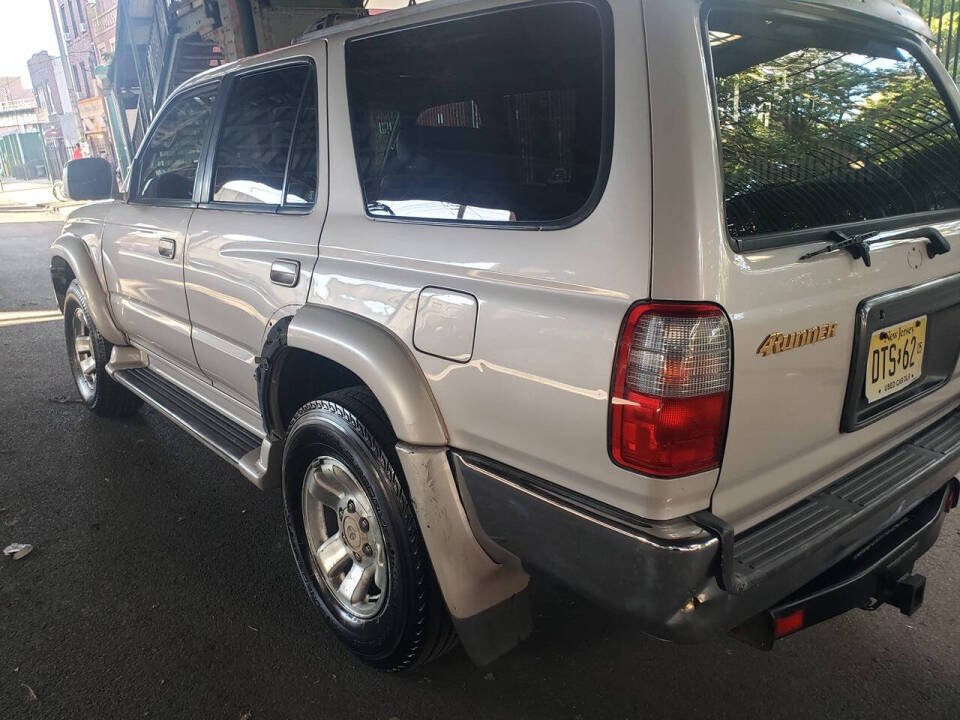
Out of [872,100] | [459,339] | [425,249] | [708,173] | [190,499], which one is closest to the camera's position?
[708,173]

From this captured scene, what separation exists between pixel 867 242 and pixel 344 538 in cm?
183

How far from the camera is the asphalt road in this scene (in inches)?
89.5

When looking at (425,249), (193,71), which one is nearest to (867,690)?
(425,249)

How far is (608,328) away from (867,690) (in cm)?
167

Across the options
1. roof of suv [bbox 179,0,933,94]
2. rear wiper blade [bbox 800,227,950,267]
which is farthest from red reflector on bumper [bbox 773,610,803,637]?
roof of suv [bbox 179,0,933,94]

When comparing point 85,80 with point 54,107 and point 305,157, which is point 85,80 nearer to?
Result: point 54,107

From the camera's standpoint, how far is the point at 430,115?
214cm

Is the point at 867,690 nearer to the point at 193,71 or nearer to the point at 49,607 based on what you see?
the point at 49,607

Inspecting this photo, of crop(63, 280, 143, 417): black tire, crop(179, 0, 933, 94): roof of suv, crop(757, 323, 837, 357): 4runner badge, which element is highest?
crop(179, 0, 933, 94): roof of suv

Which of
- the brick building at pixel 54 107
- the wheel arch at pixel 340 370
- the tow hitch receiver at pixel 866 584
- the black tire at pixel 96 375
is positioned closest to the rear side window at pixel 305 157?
the wheel arch at pixel 340 370

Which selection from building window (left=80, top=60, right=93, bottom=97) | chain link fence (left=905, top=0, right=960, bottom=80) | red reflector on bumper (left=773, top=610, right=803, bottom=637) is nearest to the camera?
red reflector on bumper (left=773, top=610, right=803, bottom=637)

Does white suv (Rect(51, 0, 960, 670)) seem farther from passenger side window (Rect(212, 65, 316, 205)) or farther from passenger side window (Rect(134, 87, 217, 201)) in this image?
passenger side window (Rect(134, 87, 217, 201))

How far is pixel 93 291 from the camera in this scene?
13.5 ft

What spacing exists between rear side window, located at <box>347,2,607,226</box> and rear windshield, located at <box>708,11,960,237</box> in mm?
307
